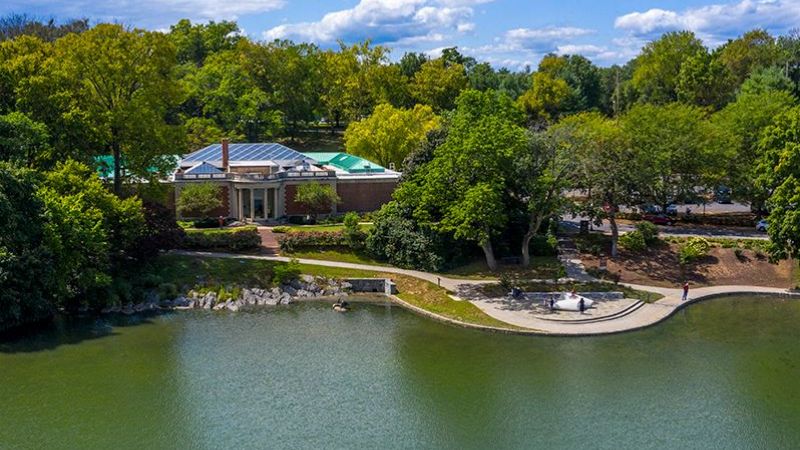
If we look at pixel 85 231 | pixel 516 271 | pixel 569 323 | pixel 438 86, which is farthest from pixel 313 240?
pixel 438 86

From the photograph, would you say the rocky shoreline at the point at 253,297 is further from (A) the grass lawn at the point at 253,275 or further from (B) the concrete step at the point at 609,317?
(B) the concrete step at the point at 609,317

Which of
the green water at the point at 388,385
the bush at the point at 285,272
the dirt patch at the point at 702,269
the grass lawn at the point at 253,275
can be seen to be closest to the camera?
the green water at the point at 388,385

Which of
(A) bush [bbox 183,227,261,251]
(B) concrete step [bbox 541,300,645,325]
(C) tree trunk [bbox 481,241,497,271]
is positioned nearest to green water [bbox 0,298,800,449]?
(B) concrete step [bbox 541,300,645,325]

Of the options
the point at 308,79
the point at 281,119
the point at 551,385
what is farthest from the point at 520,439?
the point at 308,79

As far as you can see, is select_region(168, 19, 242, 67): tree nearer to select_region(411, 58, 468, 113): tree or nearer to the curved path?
select_region(411, 58, 468, 113): tree

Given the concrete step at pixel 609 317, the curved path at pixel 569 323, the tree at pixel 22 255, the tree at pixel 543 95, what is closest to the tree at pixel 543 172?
the curved path at pixel 569 323

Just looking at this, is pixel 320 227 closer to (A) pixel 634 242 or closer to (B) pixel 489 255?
(B) pixel 489 255
